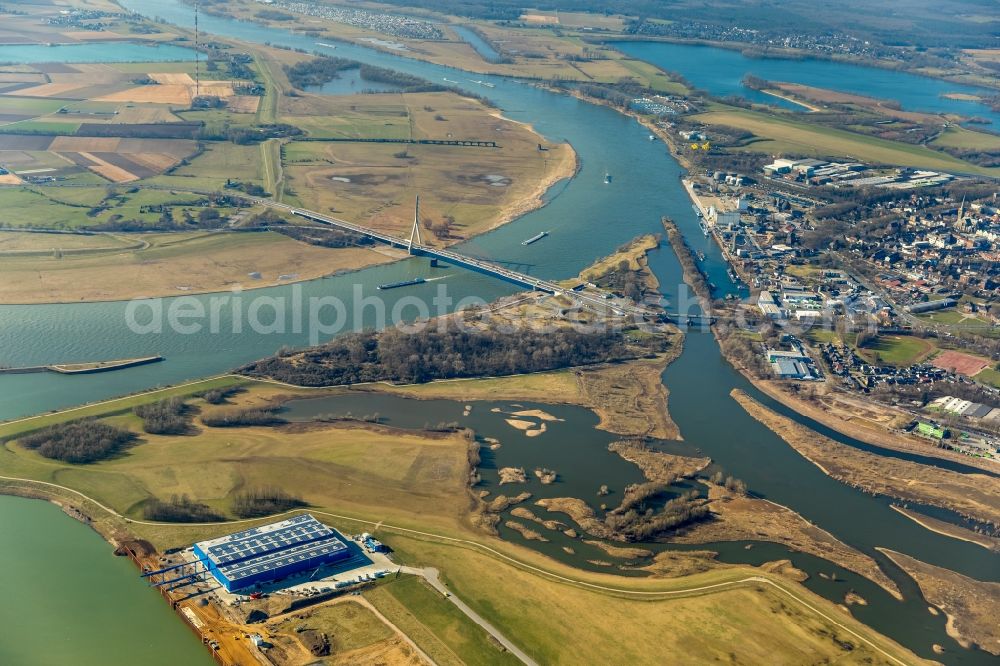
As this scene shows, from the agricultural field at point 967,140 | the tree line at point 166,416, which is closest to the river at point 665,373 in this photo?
the tree line at point 166,416

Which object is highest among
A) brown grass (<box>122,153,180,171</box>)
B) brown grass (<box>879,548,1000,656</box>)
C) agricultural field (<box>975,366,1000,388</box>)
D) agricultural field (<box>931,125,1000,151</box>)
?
agricultural field (<box>931,125,1000,151</box>)

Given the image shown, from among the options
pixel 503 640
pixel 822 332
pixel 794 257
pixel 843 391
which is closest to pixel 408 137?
pixel 794 257

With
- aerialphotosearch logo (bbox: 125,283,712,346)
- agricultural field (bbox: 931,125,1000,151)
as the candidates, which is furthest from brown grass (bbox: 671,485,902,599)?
agricultural field (bbox: 931,125,1000,151)

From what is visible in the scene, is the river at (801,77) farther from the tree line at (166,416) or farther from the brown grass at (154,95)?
the tree line at (166,416)

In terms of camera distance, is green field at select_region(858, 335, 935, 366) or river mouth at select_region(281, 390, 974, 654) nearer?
river mouth at select_region(281, 390, 974, 654)

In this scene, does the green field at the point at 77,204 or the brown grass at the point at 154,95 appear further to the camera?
the brown grass at the point at 154,95

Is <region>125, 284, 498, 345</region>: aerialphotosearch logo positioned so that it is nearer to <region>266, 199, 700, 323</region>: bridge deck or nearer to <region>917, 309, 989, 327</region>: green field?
<region>266, 199, 700, 323</region>: bridge deck
